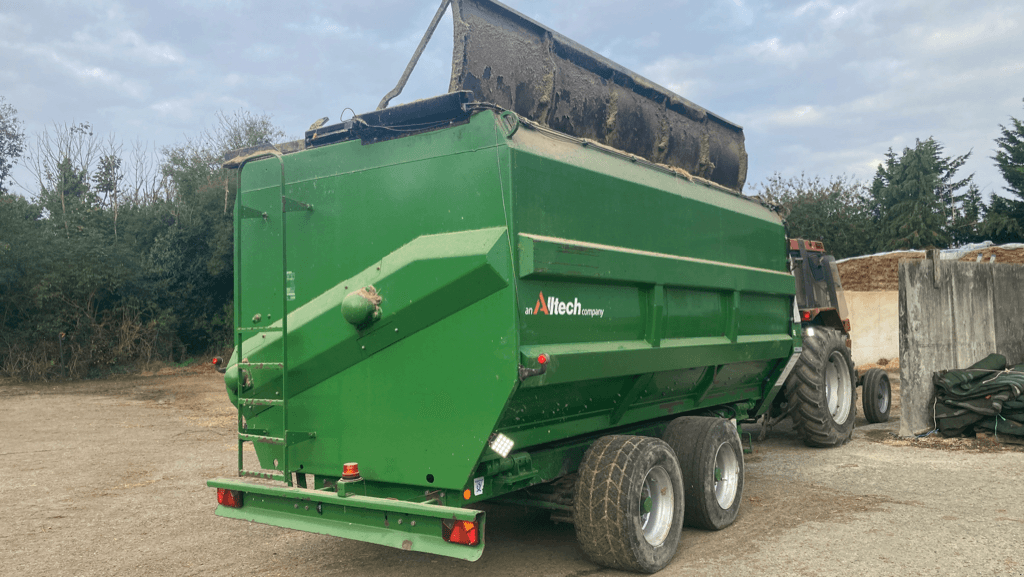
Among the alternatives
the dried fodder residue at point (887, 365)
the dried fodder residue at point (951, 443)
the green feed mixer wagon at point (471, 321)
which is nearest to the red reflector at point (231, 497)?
the green feed mixer wagon at point (471, 321)

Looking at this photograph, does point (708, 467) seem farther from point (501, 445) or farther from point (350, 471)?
point (350, 471)

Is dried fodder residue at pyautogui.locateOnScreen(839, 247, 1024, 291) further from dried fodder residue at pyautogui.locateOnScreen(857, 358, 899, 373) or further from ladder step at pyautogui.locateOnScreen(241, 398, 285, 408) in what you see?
ladder step at pyautogui.locateOnScreen(241, 398, 285, 408)

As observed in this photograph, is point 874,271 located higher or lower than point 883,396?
higher

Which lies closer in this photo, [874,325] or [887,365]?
[887,365]

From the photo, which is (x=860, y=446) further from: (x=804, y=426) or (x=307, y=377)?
(x=307, y=377)

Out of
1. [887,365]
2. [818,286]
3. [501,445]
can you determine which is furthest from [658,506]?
[887,365]

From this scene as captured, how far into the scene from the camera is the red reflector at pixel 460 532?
145 inches

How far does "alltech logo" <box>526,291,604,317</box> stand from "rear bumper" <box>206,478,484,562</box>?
3.72 feet

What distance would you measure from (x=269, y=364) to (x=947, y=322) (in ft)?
31.5

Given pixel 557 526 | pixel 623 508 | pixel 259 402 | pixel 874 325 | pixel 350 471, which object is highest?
pixel 874 325

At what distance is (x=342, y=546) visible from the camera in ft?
17.3

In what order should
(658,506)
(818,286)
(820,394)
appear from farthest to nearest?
(818,286) < (820,394) < (658,506)

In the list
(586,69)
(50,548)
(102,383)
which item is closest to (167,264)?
(102,383)

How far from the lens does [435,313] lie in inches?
161
